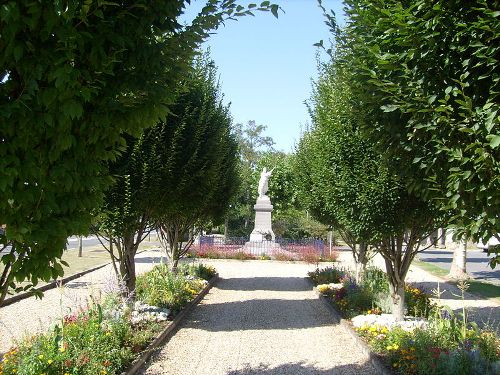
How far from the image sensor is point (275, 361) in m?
7.24

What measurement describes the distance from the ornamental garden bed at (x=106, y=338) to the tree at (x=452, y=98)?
427 centimetres

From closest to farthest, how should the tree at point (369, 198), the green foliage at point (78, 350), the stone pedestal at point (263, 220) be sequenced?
the green foliage at point (78, 350)
the tree at point (369, 198)
the stone pedestal at point (263, 220)

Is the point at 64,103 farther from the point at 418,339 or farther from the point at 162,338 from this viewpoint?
the point at 162,338

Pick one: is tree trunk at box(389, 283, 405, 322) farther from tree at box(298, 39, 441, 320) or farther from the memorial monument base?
the memorial monument base

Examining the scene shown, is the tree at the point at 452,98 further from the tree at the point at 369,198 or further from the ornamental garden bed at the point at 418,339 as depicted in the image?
the tree at the point at 369,198

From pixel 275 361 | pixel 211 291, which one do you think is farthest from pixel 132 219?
pixel 211 291

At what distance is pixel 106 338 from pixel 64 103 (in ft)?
15.6

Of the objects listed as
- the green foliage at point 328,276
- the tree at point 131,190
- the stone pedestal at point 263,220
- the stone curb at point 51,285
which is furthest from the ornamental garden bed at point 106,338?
the stone pedestal at point 263,220

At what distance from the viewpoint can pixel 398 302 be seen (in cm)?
877

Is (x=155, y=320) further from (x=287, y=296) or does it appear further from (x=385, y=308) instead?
(x=287, y=296)

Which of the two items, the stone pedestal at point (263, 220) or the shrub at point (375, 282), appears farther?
the stone pedestal at point (263, 220)

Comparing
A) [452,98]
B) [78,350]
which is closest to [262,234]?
[78,350]

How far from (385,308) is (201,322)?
3928 millimetres

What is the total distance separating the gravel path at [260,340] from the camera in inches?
272
